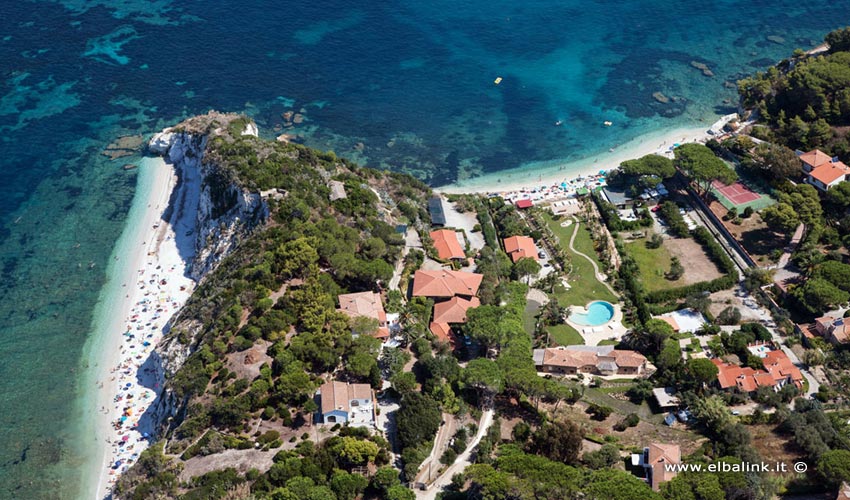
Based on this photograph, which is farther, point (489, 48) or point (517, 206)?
point (489, 48)

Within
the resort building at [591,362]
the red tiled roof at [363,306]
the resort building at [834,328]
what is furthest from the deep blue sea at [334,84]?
the resort building at [834,328]

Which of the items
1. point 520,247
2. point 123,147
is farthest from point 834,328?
point 123,147

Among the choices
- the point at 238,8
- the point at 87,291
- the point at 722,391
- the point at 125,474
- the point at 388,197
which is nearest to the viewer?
the point at 125,474

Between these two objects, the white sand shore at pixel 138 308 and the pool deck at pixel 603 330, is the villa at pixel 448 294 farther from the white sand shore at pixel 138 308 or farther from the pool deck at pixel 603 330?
the white sand shore at pixel 138 308

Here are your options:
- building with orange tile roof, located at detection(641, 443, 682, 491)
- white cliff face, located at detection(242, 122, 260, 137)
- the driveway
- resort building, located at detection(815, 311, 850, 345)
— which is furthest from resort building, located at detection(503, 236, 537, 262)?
white cliff face, located at detection(242, 122, 260, 137)

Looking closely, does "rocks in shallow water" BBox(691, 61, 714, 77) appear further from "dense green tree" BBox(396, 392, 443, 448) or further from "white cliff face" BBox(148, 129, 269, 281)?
"dense green tree" BBox(396, 392, 443, 448)

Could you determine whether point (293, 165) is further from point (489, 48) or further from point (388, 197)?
point (489, 48)

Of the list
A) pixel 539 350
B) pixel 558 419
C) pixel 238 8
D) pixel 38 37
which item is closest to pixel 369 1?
pixel 238 8
